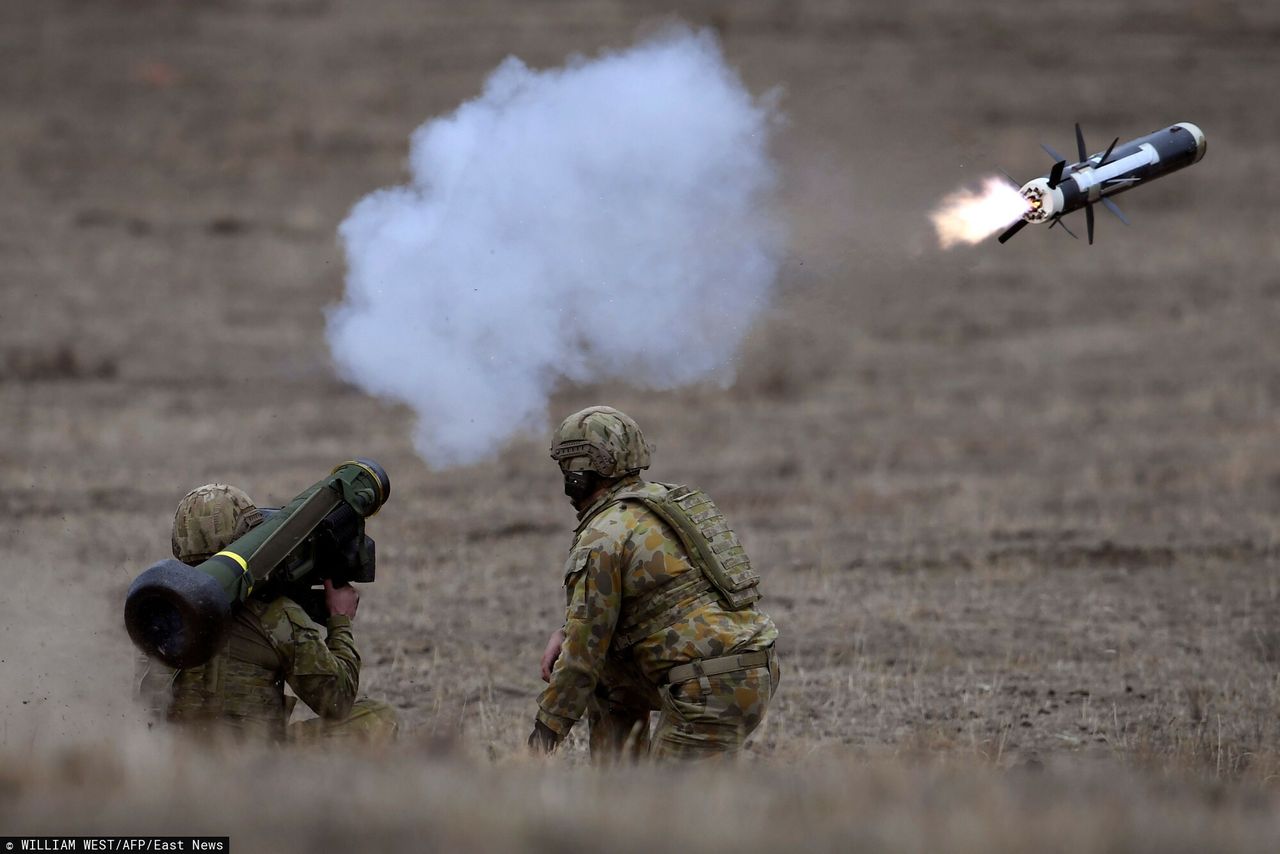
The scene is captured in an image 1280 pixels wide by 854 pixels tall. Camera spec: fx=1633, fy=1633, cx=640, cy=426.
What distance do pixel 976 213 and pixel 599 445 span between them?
4.24 m

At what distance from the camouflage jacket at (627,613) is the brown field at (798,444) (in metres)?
0.43

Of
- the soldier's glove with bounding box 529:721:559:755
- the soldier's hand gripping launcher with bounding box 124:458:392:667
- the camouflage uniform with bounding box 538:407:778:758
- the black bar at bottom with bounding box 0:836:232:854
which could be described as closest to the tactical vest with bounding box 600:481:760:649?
the camouflage uniform with bounding box 538:407:778:758

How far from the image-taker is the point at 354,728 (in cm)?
789

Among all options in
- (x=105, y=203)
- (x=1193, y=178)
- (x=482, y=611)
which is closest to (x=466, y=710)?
(x=482, y=611)

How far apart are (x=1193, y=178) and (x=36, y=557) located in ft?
85.0

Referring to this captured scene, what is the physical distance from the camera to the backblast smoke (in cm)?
995

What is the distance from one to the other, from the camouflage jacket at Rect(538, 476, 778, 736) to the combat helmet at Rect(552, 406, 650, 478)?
0.27m

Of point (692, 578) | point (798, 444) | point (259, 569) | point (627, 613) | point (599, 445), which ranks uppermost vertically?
point (798, 444)

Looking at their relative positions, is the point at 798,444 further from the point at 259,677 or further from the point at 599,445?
the point at 259,677

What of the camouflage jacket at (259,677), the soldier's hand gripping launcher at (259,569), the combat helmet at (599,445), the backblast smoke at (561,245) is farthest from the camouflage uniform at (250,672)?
the backblast smoke at (561,245)

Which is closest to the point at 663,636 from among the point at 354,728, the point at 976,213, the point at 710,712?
the point at 710,712

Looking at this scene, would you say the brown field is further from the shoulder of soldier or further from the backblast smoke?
the shoulder of soldier

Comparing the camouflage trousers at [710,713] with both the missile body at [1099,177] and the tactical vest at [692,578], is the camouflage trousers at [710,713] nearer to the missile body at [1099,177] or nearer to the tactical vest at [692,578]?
the tactical vest at [692,578]

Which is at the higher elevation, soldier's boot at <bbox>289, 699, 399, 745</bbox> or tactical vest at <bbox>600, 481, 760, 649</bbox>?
tactical vest at <bbox>600, 481, 760, 649</bbox>
